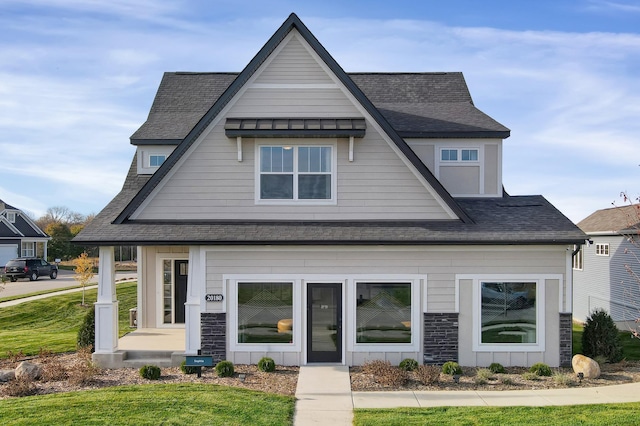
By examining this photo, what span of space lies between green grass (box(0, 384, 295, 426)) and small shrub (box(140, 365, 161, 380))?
884 millimetres

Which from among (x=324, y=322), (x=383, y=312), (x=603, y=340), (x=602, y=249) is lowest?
(x=603, y=340)

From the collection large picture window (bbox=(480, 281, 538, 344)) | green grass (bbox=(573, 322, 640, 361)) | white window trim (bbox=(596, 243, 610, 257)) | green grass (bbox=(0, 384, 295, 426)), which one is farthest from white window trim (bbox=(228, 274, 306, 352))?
white window trim (bbox=(596, 243, 610, 257))

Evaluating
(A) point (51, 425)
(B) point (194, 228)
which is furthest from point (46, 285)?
(A) point (51, 425)

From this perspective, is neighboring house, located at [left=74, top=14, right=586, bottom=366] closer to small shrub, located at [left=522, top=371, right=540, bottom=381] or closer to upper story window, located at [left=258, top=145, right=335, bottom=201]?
upper story window, located at [left=258, top=145, right=335, bottom=201]

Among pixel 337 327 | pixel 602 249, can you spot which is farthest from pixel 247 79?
pixel 602 249

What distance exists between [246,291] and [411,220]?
4.71 m

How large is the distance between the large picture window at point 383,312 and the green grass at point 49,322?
8.94 m

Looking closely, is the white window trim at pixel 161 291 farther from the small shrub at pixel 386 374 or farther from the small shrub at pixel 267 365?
the small shrub at pixel 386 374

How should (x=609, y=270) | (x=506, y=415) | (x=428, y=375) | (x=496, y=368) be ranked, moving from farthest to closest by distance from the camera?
(x=609, y=270) → (x=496, y=368) → (x=428, y=375) → (x=506, y=415)

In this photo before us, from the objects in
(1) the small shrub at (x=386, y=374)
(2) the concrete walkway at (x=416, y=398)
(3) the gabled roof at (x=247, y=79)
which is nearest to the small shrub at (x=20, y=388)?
(3) the gabled roof at (x=247, y=79)

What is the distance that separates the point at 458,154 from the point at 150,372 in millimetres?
10464

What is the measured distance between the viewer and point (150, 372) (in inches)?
485

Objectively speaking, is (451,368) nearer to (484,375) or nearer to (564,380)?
(484,375)

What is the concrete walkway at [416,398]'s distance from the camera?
33.8 ft
